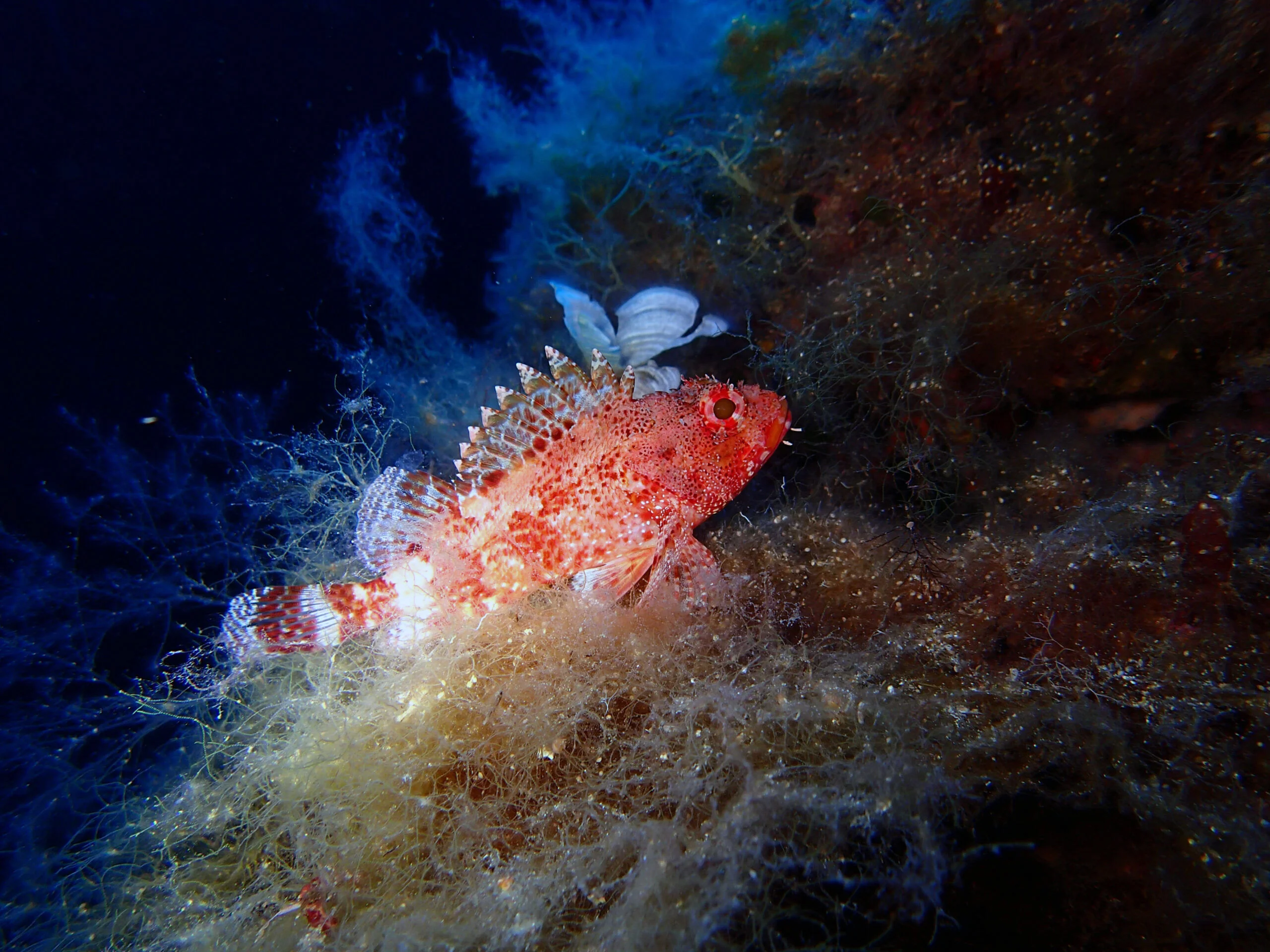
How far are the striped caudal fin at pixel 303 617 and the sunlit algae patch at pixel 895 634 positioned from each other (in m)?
0.23

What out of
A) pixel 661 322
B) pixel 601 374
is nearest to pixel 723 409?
pixel 601 374

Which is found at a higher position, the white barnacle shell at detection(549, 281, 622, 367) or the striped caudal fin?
the white barnacle shell at detection(549, 281, 622, 367)

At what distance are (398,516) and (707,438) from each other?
2.64 metres

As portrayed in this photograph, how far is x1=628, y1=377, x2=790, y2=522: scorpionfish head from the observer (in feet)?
13.1

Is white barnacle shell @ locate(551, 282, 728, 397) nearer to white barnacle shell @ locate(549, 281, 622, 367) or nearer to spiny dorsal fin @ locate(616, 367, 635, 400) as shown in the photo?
white barnacle shell @ locate(549, 281, 622, 367)

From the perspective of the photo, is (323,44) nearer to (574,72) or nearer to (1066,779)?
(574,72)

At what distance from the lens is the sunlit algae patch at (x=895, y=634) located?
7.06 ft

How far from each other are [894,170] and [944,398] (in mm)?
2024

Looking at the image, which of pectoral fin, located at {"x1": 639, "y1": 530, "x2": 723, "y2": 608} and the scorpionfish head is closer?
pectoral fin, located at {"x1": 639, "y1": 530, "x2": 723, "y2": 608}

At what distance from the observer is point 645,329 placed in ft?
18.1

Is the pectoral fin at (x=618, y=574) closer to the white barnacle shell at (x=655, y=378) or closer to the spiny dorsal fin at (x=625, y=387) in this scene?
the spiny dorsal fin at (x=625, y=387)

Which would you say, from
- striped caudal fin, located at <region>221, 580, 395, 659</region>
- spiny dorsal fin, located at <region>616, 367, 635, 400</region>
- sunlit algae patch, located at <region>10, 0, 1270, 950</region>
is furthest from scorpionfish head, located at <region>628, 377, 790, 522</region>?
striped caudal fin, located at <region>221, 580, 395, 659</region>

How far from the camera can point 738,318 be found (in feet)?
18.3

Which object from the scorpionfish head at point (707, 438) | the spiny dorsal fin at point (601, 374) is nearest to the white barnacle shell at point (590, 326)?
the spiny dorsal fin at point (601, 374)
